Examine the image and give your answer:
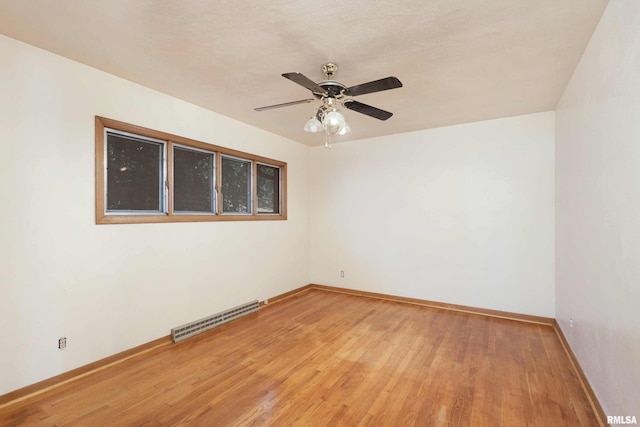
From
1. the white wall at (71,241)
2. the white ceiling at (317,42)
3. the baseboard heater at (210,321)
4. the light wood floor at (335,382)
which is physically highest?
the white ceiling at (317,42)

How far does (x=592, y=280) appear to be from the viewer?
2.13m

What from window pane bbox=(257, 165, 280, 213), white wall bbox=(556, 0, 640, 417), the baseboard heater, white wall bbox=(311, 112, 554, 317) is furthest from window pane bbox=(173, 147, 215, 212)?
white wall bbox=(556, 0, 640, 417)

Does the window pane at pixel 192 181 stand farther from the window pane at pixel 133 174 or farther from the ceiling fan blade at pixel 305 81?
the ceiling fan blade at pixel 305 81

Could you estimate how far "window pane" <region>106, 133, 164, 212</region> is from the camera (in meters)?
2.81

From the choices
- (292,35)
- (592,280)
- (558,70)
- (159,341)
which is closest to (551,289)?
Answer: (592,280)

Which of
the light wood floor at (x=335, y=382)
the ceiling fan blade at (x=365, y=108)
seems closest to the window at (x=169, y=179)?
the light wood floor at (x=335, y=382)

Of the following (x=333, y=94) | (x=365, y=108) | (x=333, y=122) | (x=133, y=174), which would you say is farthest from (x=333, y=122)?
(x=133, y=174)

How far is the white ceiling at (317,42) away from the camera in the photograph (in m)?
1.80

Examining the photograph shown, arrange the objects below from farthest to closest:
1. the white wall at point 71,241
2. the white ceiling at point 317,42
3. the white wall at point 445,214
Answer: the white wall at point 445,214 → the white wall at point 71,241 → the white ceiling at point 317,42

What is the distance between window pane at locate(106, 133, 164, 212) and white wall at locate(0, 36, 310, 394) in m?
0.21

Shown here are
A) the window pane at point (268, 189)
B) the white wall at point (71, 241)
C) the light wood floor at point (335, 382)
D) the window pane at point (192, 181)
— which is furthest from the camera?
the window pane at point (268, 189)

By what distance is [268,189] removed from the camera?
4.82 m

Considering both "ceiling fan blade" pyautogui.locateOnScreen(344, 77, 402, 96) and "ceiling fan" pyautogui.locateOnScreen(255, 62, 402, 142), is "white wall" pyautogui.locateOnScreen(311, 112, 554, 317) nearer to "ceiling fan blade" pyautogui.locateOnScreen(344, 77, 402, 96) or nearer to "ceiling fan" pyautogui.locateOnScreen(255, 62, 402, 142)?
"ceiling fan" pyautogui.locateOnScreen(255, 62, 402, 142)

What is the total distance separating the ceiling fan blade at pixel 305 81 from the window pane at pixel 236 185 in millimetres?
2173
